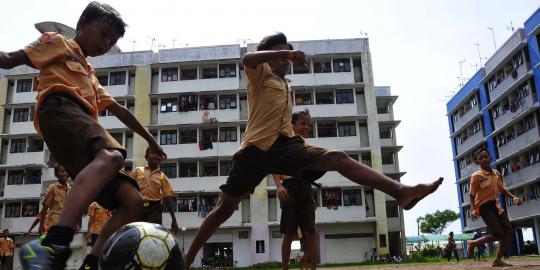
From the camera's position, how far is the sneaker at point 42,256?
246cm

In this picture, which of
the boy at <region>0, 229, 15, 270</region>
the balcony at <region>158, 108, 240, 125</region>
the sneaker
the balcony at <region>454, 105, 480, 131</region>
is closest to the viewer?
the sneaker

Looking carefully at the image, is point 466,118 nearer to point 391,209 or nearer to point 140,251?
point 391,209

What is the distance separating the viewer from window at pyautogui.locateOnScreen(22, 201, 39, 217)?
1524 inches

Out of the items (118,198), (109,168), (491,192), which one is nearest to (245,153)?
(118,198)

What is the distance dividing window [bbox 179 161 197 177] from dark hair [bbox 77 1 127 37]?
35.9m

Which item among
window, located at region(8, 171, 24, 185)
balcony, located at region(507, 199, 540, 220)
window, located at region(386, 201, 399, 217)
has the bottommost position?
balcony, located at region(507, 199, 540, 220)

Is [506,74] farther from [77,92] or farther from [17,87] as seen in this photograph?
[77,92]

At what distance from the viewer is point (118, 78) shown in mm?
41312

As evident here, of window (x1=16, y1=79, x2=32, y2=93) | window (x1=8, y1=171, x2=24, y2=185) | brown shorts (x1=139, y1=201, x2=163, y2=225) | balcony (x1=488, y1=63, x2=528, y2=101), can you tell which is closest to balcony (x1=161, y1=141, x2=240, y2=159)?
window (x1=8, y1=171, x2=24, y2=185)

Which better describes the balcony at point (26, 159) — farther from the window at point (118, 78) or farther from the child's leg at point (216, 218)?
the child's leg at point (216, 218)

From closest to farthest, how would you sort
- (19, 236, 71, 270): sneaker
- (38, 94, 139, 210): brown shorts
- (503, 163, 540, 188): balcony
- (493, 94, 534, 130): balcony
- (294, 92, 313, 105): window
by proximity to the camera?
1. (19, 236, 71, 270): sneaker
2. (38, 94, 139, 210): brown shorts
3. (503, 163, 540, 188): balcony
4. (493, 94, 534, 130): balcony
5. (294, 92, 313, 105): window

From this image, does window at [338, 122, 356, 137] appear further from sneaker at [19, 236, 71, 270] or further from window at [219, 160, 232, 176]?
sneaker at [19, 236, 71, 270]

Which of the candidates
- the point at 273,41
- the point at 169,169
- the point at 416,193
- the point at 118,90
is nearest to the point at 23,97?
the point at 118,90

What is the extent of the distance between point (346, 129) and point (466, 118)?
18841mm
